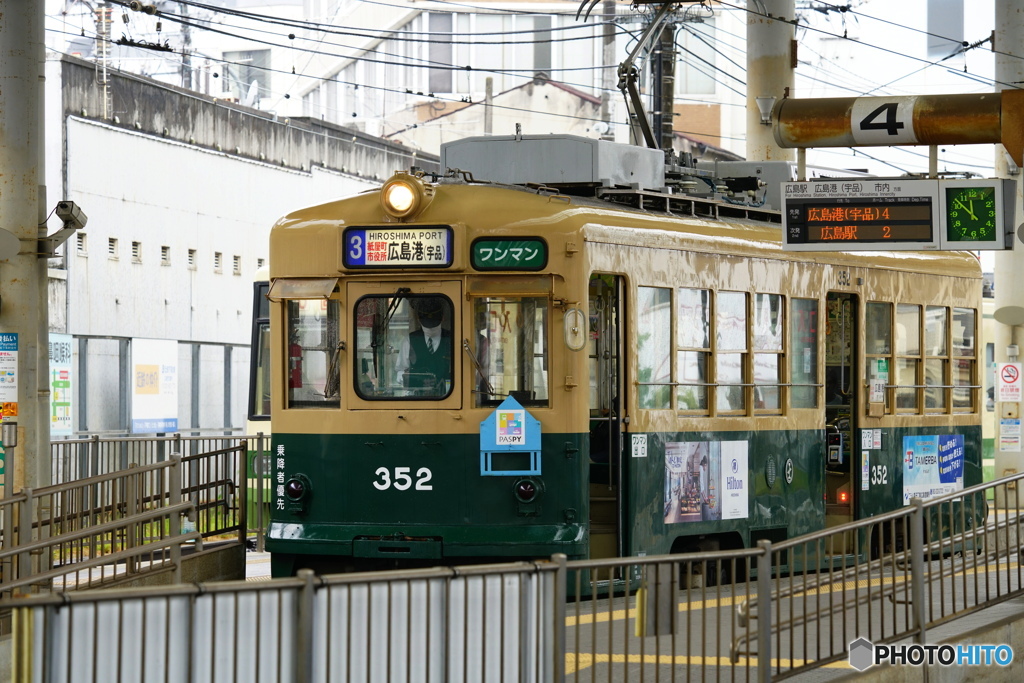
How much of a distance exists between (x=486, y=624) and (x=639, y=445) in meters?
4.35

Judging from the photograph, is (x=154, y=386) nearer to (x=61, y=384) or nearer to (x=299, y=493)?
(x=61, y=384)

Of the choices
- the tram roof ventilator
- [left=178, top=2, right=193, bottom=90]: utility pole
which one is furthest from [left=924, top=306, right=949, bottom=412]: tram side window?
[left=178, top=2, right=193, bottom=90]: utility pole

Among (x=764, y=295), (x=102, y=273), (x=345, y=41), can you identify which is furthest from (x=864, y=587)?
(x=345, y=41)

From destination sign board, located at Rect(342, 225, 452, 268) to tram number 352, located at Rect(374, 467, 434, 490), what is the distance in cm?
139

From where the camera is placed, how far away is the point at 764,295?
12031 mm

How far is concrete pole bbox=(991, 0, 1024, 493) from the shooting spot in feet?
61.0

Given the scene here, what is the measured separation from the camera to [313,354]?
1088cm

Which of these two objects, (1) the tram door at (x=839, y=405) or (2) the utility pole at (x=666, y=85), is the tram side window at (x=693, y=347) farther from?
(2) the utility pole at (x=666, y=85)

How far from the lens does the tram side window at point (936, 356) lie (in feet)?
45.4

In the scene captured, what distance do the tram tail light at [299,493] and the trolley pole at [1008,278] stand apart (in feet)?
36.7

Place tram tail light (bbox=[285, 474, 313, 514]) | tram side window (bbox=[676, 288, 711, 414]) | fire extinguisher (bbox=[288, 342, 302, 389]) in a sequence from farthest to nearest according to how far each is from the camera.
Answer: tram side window (bbox=[676, 288, 711, 414]), fire extinguisher (bbox=[288, 342, 302, 389]), tram tail light (bbox=[285, 474, 313, 514])

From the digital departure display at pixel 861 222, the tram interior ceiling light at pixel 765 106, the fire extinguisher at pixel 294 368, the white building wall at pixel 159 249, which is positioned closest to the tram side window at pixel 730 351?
the digital departure display at pixel 861 222

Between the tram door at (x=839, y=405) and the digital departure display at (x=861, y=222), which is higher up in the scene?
the digital departure display at (x=861, y=222)

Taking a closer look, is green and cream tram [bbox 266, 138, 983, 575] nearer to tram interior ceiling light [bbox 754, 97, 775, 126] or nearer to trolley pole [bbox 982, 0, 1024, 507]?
trolley pole [bbox 982, 0, 1024, 507]
